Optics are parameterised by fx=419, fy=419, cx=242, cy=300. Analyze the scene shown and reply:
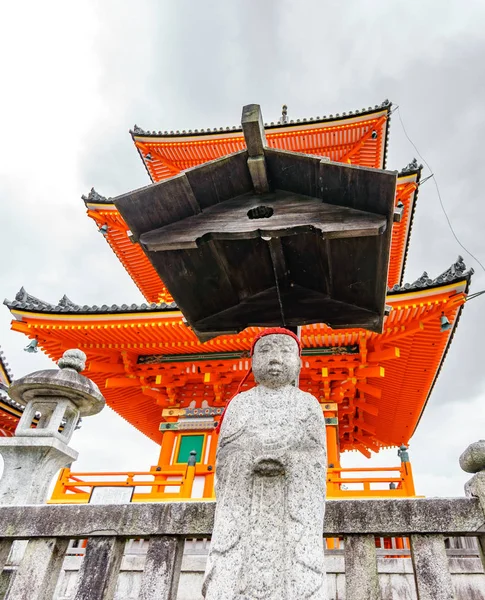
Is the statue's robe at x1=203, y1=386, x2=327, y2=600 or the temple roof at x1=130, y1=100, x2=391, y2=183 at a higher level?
Answer: the temple roof at x1=130, y1=100, x2=391, y2=183

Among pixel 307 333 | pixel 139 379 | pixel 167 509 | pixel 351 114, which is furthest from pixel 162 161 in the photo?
pixel 167 509

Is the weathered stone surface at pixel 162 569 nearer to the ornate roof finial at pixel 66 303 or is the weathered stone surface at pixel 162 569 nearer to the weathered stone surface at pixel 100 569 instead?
the weathered stone surface at pixel 100 569

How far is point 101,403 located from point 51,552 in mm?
2246

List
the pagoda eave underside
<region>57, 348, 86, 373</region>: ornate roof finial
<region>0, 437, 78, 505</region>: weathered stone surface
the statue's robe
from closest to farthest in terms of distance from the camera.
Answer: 1. the statue's robe
2. <region>0, 437, 78, 505</region>: weathered stone surface
3. <region>57, 348, 86, 373</region>: ornate roof finial
4. the pagoda eave underside

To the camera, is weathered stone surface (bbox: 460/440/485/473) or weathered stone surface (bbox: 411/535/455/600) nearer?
weathered stone surface (bbox: 411/535/455/600)

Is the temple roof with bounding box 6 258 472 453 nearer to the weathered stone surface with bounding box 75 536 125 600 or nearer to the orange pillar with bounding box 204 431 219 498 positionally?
the orange pillar with bounding box 204 431 219 498

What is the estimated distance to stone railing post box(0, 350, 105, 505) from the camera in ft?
14.4

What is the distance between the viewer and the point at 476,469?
9.50 feet

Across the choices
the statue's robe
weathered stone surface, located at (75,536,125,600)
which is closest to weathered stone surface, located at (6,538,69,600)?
weathered stone surface, located at (75,536,125,600)

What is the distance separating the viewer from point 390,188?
264 centimetres

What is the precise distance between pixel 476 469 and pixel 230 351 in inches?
273

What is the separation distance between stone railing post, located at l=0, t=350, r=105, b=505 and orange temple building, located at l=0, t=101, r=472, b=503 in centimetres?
340

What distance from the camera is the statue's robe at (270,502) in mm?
2002

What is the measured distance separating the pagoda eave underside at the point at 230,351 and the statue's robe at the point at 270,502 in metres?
5.87
